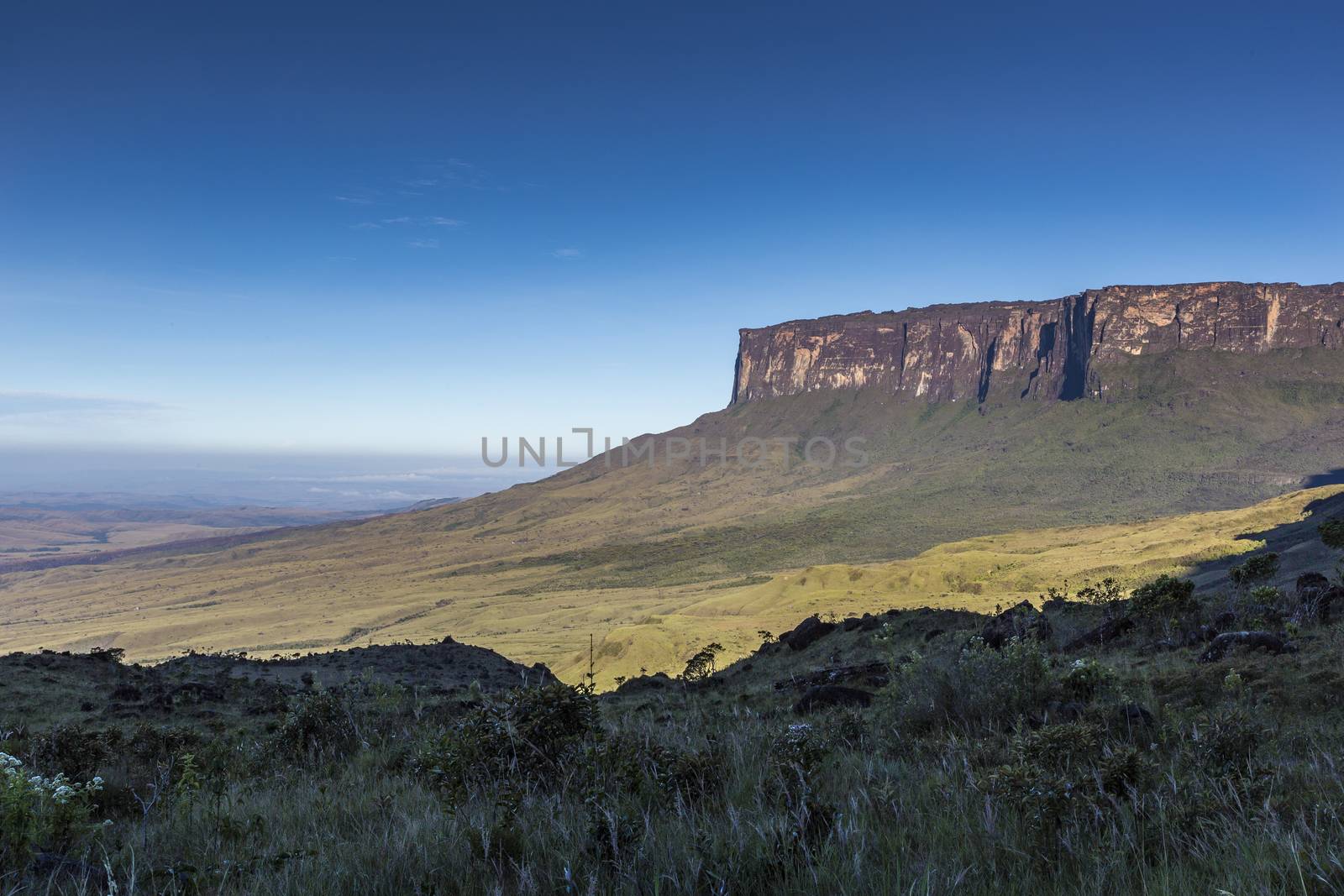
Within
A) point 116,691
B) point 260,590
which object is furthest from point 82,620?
point 116,691

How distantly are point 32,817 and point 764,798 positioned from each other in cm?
345

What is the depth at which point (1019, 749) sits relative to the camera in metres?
4.22

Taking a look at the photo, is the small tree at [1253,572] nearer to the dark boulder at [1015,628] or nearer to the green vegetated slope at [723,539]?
the dark boulder at [1015,628]

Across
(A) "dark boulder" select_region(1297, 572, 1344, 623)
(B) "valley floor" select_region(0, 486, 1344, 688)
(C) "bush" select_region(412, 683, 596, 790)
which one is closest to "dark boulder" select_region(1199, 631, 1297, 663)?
(A) "dark boulder" select_region(1297, 572, 1344, 623)

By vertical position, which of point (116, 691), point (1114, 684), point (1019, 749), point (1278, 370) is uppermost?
point (1278, 370)

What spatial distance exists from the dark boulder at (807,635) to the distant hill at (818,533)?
585 inches

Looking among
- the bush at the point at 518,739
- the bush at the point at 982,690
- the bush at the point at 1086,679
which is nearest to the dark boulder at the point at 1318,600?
the bush at the point at 1086,679

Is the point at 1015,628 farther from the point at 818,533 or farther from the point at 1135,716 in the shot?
the point at 818,533

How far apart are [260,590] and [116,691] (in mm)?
134571

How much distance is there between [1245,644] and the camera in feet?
31.2

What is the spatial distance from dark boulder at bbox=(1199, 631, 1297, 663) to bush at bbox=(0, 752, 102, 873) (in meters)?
11.7

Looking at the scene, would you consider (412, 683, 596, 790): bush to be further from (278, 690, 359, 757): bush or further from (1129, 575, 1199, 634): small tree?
Answer: (1129, 575, 1199, 634): small tree

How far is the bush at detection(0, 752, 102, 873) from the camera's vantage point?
3.08 m

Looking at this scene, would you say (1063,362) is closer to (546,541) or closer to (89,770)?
(546,541)
